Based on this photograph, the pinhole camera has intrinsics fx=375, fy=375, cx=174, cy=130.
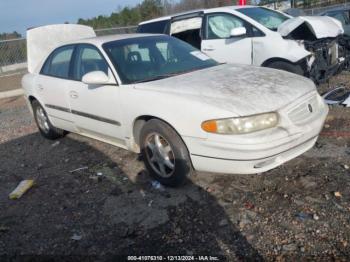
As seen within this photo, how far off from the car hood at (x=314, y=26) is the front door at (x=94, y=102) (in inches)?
132

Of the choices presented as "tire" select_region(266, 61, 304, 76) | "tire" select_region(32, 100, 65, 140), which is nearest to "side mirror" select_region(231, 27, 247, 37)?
"tire" select_region(266, 61, 304, 76)

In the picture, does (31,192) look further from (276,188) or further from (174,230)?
(276,188)

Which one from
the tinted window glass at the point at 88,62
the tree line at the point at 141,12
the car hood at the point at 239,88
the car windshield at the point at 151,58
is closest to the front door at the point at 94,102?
the tinted window glass at the point at 88,62

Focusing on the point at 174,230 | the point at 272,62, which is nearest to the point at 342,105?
the point at 272,62

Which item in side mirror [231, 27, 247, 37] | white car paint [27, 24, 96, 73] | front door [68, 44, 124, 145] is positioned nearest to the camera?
front door [68, 44, 124, 145]

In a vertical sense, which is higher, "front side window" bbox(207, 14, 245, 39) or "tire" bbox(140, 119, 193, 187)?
"front side window" bbox(207, 14, 245, 39)

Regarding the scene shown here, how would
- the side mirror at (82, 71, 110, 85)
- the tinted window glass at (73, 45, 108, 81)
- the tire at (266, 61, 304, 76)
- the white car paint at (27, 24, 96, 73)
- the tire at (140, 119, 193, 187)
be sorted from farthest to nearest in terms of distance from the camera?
the white car paint at (27, 24, 96, 73), the tire at (266, 61, 304, 76), the tinted window glass at (73, 45, 108, 81), the side mirror at (82, 71, 110, 85), the tire at (140, 119, 193, 187)

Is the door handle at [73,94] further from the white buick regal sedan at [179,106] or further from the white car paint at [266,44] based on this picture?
the white car paint at [266,44]

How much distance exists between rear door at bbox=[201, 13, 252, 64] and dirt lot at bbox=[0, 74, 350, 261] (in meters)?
2.45

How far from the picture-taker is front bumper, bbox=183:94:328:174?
10.6 feet

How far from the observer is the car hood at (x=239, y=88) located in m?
3.37

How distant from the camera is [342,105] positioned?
19.3 feet

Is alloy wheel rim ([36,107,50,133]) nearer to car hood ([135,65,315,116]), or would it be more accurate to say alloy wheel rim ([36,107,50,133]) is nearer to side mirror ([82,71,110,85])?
side mirror ([82,71,110,85])

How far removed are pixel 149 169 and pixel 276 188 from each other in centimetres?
137
